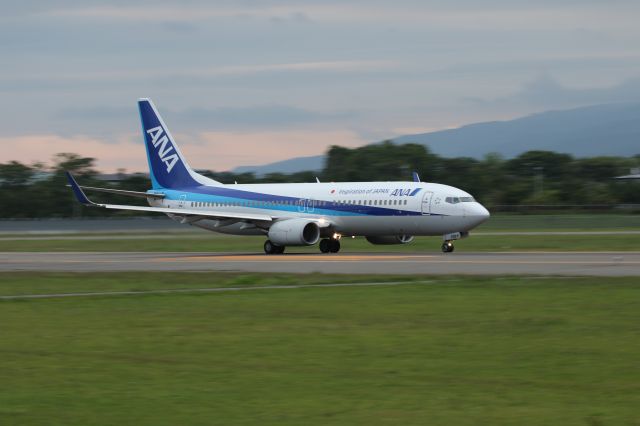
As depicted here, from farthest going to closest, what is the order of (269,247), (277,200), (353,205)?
(277,200), (269,247), (353,205)

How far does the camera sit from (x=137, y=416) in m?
11.3

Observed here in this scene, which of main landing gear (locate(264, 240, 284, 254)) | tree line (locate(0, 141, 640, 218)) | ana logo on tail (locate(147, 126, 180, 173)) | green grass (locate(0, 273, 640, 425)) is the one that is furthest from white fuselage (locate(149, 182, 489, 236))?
tree line (locate(0, 141, 640, 218))

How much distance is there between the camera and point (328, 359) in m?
14.8

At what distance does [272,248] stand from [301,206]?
2.64 m

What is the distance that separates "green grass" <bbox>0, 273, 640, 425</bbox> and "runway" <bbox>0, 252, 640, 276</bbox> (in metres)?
7.56

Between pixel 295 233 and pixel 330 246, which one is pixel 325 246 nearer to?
pixel 330 246

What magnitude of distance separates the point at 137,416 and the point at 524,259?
28.8 meters

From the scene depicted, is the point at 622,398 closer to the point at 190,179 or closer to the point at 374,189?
the point at 374,189

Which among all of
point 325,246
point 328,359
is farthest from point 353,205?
point 328,359

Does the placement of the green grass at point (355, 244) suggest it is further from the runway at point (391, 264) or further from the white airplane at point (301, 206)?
the runway at point (391, 264)

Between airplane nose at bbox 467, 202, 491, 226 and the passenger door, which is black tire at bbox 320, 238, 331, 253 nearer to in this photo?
the passenger door

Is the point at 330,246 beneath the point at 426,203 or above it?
beneath

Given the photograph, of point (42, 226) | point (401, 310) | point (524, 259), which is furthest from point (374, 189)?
point (42, 226)

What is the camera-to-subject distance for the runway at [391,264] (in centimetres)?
3218
